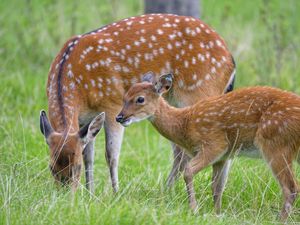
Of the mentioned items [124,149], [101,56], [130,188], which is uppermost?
[101,56]

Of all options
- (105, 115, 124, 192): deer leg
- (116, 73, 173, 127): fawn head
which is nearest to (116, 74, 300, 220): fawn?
(116, 73, 173, 127): fawn head

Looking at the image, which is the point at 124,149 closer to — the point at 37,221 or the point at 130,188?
the point at 130,188

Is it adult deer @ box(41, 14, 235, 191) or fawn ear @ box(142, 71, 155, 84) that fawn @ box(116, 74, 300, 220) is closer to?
fawn ear @ box(142, 71, 155, 84)

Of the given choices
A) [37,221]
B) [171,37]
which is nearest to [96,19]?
[171,37]

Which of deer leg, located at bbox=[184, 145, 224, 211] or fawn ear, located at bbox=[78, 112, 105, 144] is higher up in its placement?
fawn ear, located at bbox=[78, 112, 105, 144]

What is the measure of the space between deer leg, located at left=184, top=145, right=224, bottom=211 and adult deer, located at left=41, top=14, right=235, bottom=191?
0.82 m

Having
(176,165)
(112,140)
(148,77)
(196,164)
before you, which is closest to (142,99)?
(148,77)

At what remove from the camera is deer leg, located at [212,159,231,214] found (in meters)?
7.96

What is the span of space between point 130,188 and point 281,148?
131 cm

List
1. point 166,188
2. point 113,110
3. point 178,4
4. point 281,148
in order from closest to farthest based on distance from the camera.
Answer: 1. point 281,148
2. point 166,188
3. point 113,110
4. point 178,4

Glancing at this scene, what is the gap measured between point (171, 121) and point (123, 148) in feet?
8.33

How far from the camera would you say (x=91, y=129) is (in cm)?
809

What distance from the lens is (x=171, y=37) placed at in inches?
355

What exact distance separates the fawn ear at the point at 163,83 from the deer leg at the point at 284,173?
1.14m
